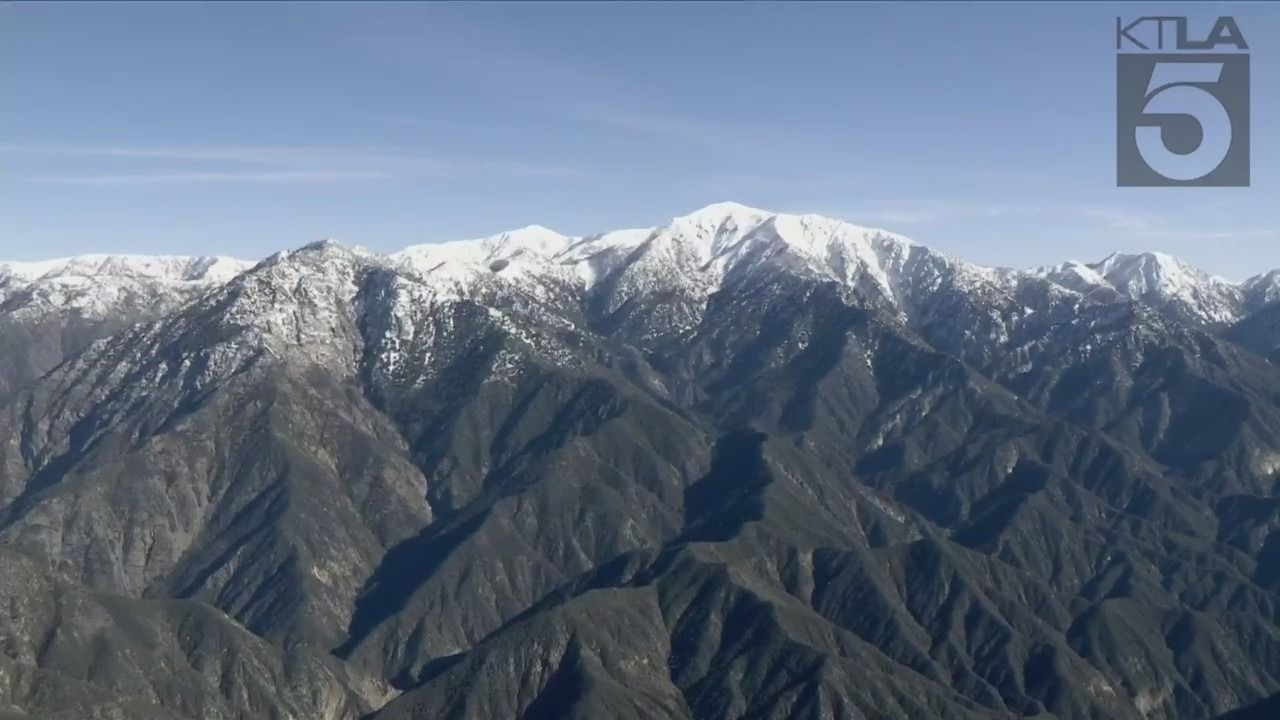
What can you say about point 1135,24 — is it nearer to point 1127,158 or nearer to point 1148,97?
point 1148,97

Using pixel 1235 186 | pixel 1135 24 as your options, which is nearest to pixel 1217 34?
pixel 1135 24

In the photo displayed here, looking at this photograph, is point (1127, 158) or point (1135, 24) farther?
point (1135, 24)

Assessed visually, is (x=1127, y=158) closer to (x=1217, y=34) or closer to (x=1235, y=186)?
(x=1235, y=186)

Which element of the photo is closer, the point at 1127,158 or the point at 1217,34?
Result: the point at 1127,158

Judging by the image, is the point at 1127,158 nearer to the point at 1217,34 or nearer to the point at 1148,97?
the point at 1148,97

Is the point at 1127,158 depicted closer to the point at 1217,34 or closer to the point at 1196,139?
the point at 1196,139

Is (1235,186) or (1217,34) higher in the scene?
(1217,34)

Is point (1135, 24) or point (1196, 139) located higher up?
point (1135, 24)

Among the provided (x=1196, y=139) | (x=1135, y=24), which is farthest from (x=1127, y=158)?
(x=1135, y=24)
